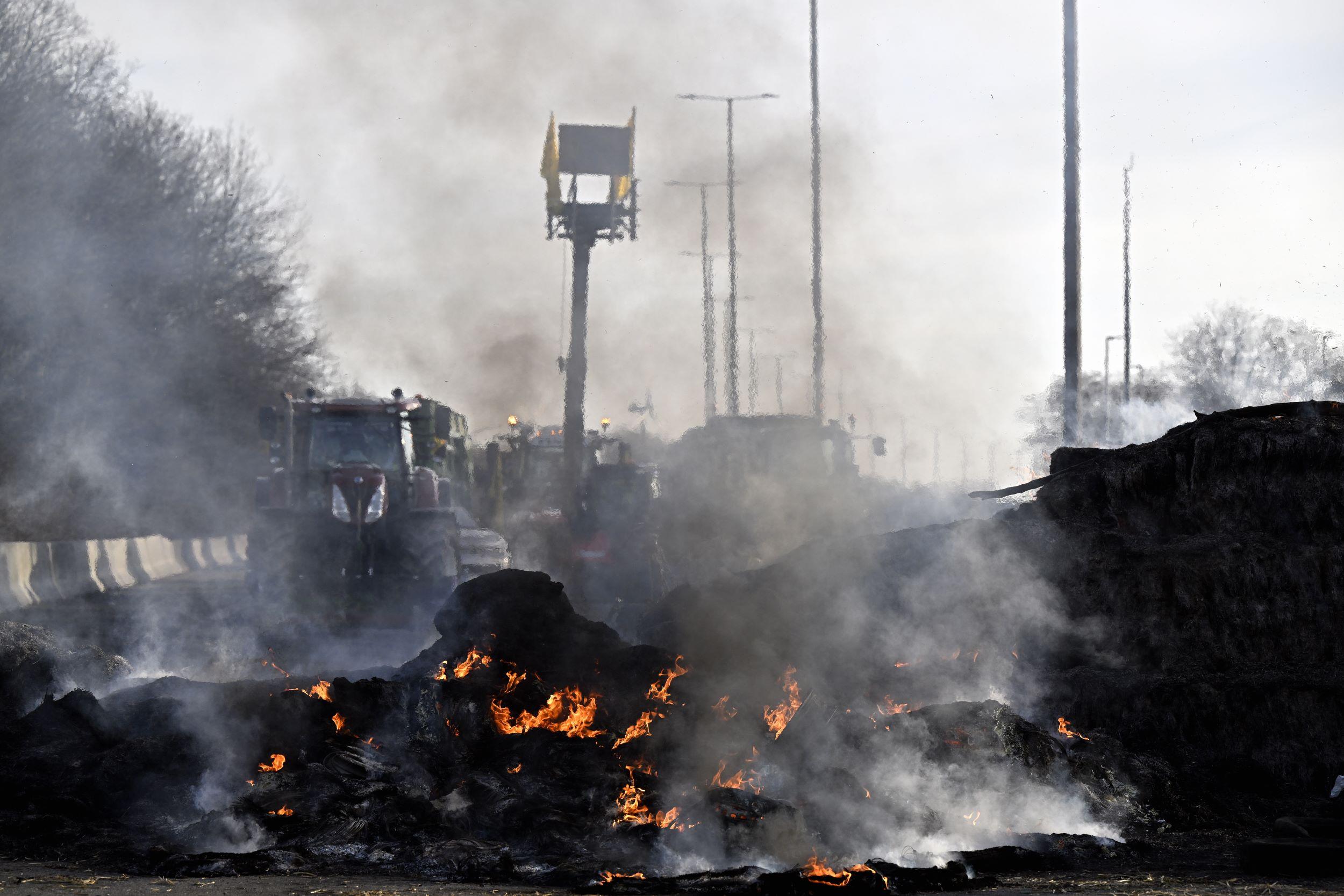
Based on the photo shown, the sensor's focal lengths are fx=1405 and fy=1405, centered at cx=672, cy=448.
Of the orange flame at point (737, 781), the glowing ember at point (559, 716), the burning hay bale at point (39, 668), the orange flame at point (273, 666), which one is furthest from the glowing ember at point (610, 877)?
the orange flame at point (273, 666)

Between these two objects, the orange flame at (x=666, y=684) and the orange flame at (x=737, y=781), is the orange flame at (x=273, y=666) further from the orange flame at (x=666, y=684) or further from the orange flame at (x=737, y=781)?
the orange flame at (x=737, y=781)

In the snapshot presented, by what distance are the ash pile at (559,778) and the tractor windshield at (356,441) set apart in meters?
8.14

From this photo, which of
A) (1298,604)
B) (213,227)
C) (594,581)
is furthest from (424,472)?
(213,227)

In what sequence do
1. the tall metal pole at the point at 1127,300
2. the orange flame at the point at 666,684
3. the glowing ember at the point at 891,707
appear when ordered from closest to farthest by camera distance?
1. the orange flame at the point at 666,684
2. the glowing ember at the point at 891,707
3. the tall metal pole at the point at 1127,300

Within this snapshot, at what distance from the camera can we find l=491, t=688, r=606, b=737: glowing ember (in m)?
10.8

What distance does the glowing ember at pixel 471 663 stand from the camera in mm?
11516

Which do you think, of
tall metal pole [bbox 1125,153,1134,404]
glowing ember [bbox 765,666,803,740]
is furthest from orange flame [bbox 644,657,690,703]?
tall metal pole [bbox 1125,153,1134,404]

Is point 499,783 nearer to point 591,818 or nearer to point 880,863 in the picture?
point 591,818

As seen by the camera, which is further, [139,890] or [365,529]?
[365,529]

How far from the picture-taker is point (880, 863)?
8617 millimetres

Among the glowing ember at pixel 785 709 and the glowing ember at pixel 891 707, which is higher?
the glowing ember at pixel 785 709

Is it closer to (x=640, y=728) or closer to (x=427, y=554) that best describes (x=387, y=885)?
(x=640, y=728)

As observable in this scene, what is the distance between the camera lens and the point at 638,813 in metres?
9.52

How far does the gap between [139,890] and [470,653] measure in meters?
4.23
